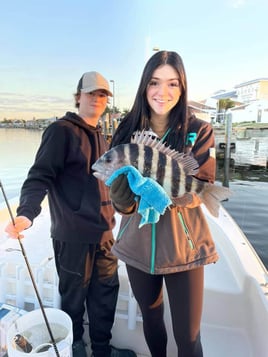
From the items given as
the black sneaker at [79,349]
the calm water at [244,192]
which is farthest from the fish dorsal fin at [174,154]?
the calm water at [244,192]

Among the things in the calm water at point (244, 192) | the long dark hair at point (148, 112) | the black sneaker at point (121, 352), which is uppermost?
the long dark hair at point (148, 112)

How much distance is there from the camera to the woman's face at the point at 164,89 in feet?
4.79

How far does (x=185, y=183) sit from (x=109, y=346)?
5.01 feet

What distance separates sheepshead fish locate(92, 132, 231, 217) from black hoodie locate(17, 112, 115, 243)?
622 mm

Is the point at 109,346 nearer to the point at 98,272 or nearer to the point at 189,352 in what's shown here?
the point at 98,272

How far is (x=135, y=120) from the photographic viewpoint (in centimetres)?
161

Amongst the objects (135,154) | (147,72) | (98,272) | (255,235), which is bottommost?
(255,235)

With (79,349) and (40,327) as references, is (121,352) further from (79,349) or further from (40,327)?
(40,327)

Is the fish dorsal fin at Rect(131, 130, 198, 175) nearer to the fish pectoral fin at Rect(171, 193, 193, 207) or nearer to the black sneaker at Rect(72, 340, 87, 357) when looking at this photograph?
the fish pectoral fin at Rect(171, 193, 193, 207)

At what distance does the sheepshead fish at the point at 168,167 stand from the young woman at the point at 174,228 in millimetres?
55

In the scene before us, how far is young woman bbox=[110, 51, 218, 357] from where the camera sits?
4.66ft

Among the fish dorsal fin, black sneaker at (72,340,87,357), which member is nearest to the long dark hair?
the fish dorsal fin

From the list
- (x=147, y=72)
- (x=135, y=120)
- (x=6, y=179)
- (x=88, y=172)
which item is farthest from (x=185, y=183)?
(x=6, y=179)

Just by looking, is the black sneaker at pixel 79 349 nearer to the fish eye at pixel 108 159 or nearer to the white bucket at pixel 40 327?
the white bucket at pixel 40 327
